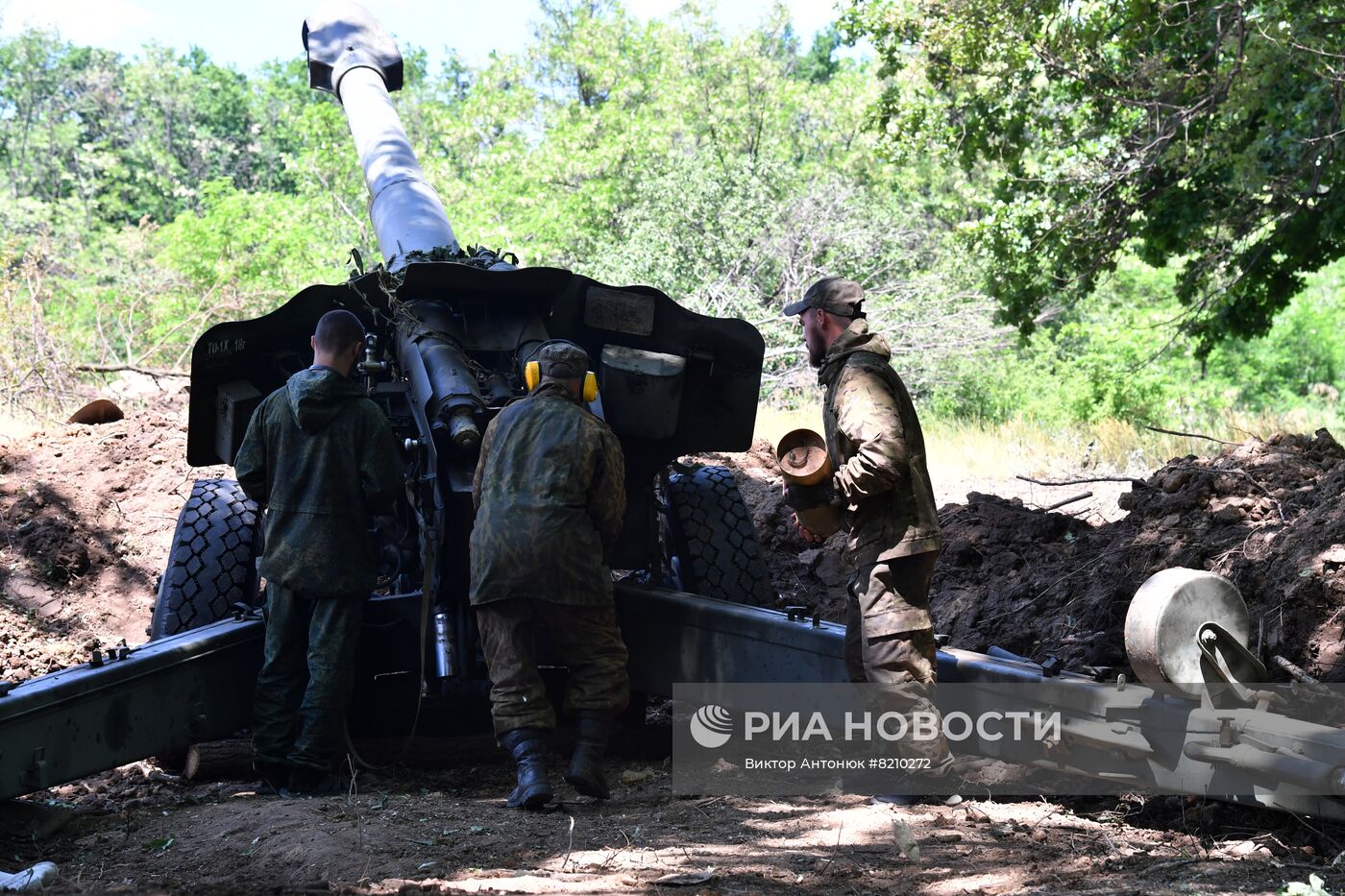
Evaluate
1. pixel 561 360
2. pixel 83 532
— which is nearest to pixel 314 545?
pixel 561 360

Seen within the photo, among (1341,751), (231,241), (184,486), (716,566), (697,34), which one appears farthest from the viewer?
(697,34)

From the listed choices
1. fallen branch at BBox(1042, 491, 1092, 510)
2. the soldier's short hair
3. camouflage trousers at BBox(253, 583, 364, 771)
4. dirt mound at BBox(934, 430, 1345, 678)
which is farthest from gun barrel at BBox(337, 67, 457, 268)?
fallen branch at BBox(1042, 491, 1092, 510)

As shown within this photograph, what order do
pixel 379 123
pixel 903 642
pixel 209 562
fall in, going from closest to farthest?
pixel 903 642, pixel 209 562, pixel 379 123

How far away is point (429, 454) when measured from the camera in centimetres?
A: 595

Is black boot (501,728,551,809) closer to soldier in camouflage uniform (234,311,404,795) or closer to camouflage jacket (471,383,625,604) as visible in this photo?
camouflage jacket (471,383,625,604)

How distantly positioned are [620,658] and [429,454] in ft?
4.06

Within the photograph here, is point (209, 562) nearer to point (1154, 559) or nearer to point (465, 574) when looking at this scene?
point (465, 574)

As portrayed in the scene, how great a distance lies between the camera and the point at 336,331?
564 centimetres

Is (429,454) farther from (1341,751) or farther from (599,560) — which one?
(1341,751)

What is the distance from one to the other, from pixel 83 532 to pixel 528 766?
553 centimetres

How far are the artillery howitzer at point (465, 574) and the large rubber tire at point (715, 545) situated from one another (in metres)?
0.01

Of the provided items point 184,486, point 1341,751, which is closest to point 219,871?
point 1341,751

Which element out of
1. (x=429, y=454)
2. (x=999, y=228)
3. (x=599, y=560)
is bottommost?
(x=599, y=560)

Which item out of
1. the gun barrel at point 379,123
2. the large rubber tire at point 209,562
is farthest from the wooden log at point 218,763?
the gun barrel at point 379,123
